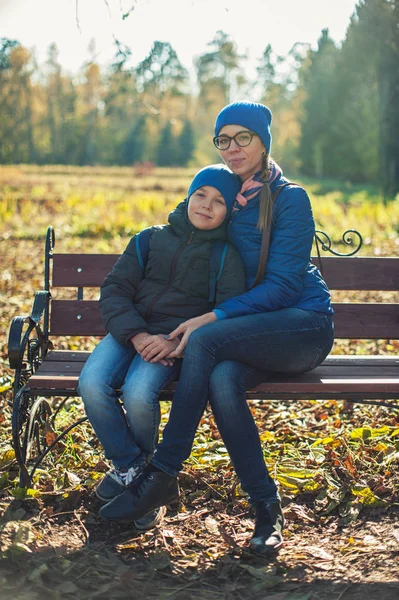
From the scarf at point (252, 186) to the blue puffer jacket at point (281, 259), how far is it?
0.07 feet

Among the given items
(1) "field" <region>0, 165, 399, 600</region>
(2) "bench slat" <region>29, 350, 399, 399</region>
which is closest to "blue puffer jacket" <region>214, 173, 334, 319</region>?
(2) "bench slat" <region>29, 350, 399, 399</region>

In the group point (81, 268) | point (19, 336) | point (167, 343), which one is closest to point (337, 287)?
point (167, 343)

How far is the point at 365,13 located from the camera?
11.4 m

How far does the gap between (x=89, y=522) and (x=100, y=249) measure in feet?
23.1

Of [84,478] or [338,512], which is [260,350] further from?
[84,478]

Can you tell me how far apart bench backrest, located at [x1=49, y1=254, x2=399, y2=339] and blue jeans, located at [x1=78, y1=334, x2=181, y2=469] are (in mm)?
814

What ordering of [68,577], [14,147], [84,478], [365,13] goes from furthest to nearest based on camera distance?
[14,147] → [365,13] → [84,478] → [68,577]

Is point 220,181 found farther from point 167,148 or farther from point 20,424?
point 167,148

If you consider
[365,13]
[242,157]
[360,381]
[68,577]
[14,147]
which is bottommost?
[68,577]

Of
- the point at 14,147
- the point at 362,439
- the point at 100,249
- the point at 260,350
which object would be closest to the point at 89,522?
the point at 260,350

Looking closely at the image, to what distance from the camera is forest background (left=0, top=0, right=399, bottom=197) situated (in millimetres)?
12273

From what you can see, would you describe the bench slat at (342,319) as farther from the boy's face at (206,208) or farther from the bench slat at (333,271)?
the boy's face at (206,208)

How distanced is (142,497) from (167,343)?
642 millimetres

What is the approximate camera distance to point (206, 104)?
120 feet
